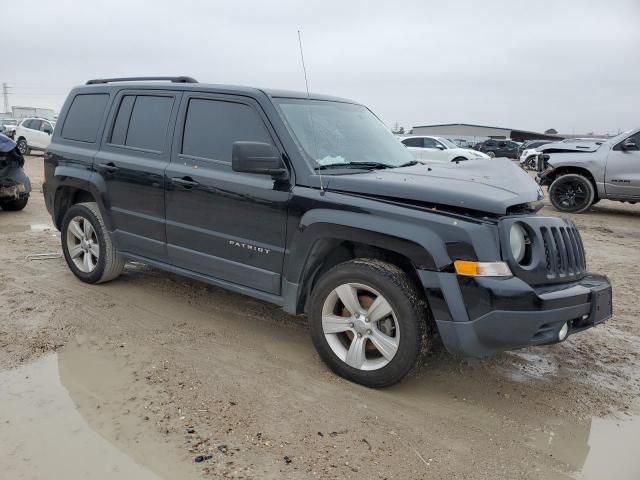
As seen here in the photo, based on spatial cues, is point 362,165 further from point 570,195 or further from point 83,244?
point 570,195

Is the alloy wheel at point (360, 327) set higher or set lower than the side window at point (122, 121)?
lower

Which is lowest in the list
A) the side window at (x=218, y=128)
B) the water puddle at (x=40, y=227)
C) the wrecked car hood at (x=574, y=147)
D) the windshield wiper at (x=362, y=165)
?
the water puddle at (x=40, y=227)

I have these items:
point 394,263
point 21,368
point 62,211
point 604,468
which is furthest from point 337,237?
point 62,211

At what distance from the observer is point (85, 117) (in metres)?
5.15

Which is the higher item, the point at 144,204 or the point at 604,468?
the point at 144,204

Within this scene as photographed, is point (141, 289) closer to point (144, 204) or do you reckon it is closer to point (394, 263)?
point (144, 204)

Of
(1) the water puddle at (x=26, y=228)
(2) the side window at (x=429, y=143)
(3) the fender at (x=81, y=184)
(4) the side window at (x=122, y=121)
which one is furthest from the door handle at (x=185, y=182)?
(2) the side window at (x=429, y=143)

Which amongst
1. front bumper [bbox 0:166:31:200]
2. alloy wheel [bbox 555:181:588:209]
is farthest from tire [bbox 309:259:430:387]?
alloy wheel [bbox 555:181:588:209]

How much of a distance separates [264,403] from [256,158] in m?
1.53

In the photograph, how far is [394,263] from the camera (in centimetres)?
338

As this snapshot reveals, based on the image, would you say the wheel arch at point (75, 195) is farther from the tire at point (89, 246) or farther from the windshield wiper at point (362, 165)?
the windshield wiper at point (362, 165)

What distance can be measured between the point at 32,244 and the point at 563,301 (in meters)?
6.41

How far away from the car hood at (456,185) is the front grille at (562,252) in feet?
0.83

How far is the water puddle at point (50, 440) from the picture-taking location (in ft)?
8.13
